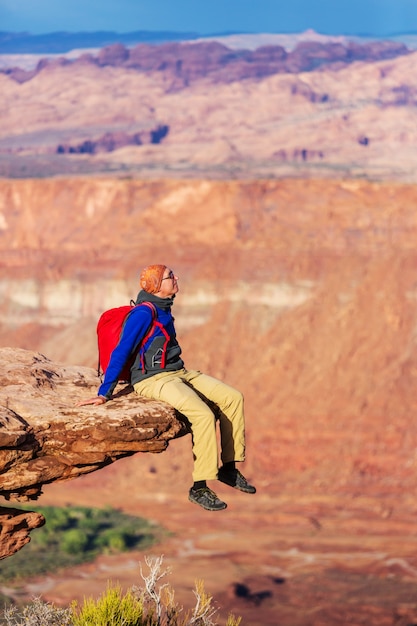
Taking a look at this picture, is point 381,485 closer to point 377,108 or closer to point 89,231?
point 89,231

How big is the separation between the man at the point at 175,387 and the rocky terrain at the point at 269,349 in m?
28.8

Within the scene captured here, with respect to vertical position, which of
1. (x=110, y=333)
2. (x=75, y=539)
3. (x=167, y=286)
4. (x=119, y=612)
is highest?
(x=167, y=286)

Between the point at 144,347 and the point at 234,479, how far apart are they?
1.68m

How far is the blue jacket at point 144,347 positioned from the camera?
1169 cm

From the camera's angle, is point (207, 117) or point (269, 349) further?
point (207, 117)

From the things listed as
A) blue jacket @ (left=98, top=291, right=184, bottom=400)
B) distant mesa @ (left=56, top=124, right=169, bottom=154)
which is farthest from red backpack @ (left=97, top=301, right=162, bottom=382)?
distant mesa @ (left=56, top=124, right=169, bottom=154)

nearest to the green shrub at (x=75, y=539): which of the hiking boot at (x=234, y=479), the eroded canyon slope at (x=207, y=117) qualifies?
the hiking boot at (x=234, y=479)

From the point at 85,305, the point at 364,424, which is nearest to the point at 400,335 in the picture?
the point at 364,424

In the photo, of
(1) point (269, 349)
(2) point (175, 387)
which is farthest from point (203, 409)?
(1) point (269, 349)

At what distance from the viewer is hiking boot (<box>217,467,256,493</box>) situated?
40.4 ft

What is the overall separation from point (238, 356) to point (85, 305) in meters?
9.91

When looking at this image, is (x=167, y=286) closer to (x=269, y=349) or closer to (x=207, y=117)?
(x=269, y=349)

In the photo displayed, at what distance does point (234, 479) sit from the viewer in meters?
12.4

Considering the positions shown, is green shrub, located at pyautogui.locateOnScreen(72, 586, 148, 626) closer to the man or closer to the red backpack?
the man
